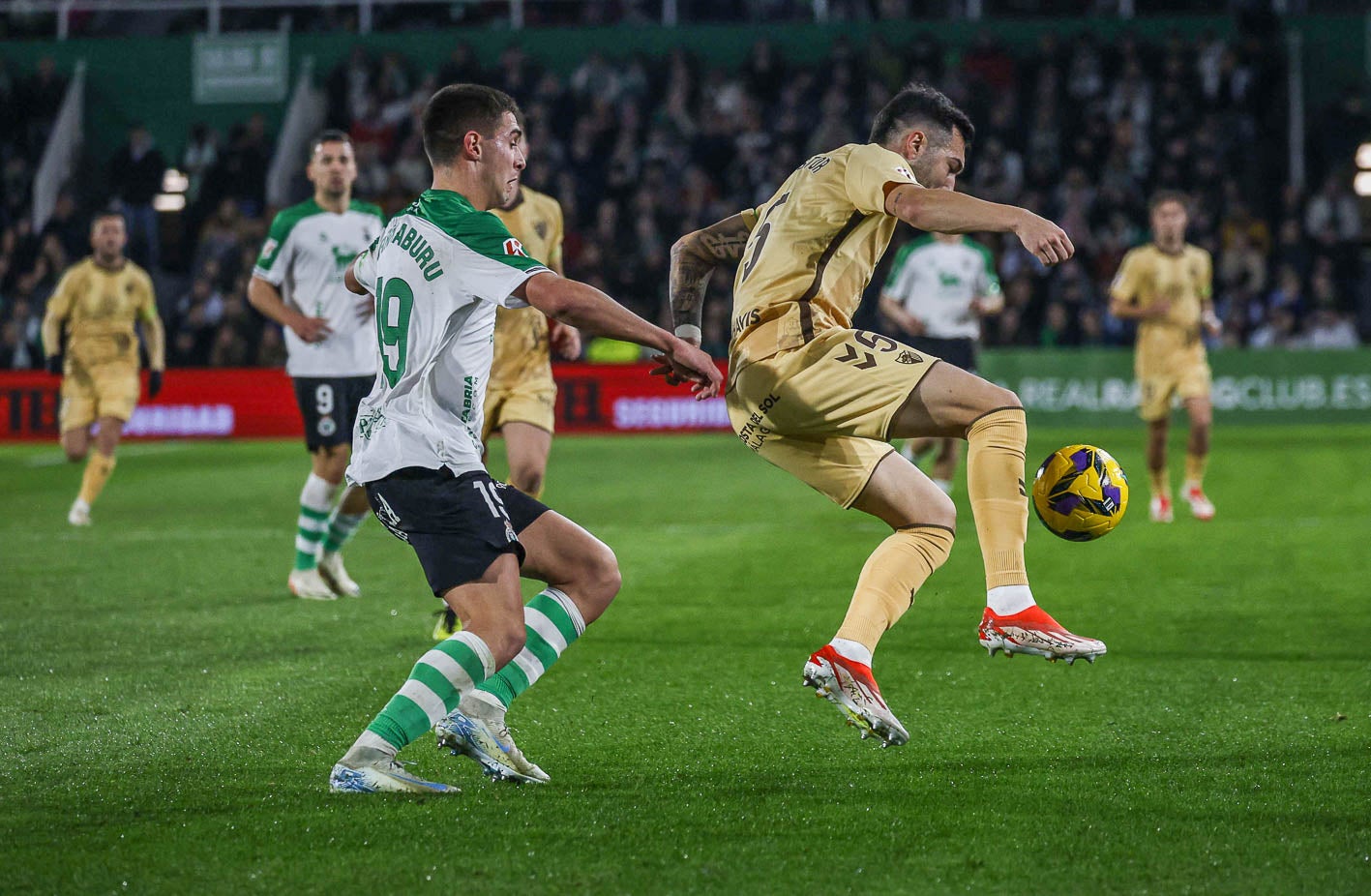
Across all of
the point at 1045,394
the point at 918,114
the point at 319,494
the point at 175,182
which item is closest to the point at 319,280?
the point at 319,494

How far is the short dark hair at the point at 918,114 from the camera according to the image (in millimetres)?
4918

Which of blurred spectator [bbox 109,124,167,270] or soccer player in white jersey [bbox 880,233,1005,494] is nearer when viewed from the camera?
soccer player in white jersey [bbox 880,233,1005,494]

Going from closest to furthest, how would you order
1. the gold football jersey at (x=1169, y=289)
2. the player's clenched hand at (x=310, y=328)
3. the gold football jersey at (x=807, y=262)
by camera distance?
the gold football jersey at (x=807, y=262) < the player's clenched hand at (x=310, y=328) < the gold football jersey at (x=1169, y=289)

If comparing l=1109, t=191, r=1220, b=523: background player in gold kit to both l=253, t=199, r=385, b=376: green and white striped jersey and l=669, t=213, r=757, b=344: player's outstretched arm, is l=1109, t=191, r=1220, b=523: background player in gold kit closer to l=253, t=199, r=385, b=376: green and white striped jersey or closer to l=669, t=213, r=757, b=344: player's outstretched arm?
l=253, t=199, r=385, b=376: green and white striped jersey

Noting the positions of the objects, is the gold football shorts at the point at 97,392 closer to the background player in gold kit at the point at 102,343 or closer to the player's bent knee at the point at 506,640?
the background player in gold kit at the point at 102,343

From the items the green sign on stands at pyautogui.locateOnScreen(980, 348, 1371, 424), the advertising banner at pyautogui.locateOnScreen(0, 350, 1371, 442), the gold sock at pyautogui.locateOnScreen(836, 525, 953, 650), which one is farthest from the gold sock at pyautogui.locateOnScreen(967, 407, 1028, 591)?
the green sign on stands at pyautogui.locateOnScreen(980, 348, 1371, 424)

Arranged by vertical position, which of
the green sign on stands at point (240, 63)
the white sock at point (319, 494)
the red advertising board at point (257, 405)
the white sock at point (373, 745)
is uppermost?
the green sign on stands at point (240, 63)

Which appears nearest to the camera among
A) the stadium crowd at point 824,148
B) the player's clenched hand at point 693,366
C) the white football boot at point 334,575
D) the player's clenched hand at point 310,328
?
the player's clenched hand at point 693,366

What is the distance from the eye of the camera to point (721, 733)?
521 centimetres

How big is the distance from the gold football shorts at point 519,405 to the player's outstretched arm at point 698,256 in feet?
7.02

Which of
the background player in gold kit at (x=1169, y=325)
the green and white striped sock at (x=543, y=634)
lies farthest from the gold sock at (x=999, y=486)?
the background player in gold kit at (x=1169, y=325)

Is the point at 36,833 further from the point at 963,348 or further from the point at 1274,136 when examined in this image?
the point at 1274,136

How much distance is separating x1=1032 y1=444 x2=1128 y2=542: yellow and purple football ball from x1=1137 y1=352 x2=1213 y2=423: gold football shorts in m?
7.15

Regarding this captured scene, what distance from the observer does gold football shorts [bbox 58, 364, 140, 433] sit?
41.8ft
